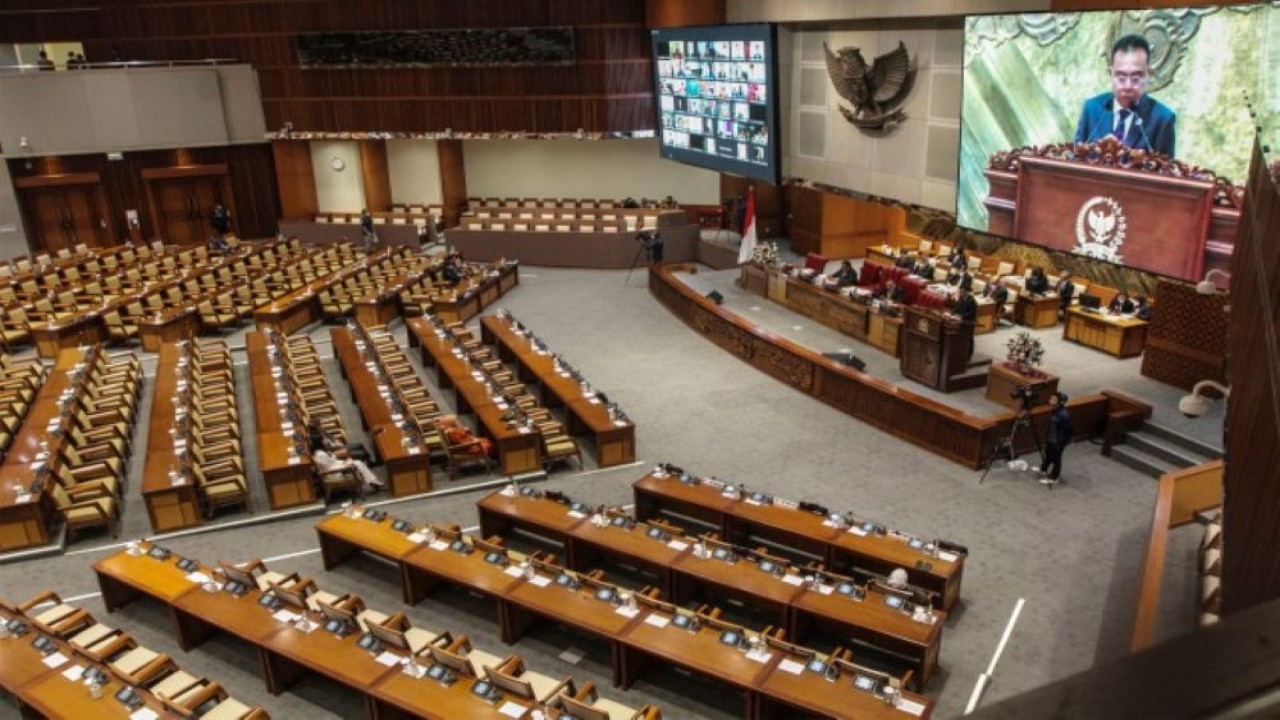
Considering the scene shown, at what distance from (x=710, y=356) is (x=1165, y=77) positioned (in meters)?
7.49

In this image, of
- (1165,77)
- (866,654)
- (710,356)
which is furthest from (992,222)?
(866,654)

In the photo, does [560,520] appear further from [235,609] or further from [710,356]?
[710,356]

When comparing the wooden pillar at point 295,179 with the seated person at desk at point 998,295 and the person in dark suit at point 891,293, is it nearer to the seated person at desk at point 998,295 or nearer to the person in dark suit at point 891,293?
the person in dark suit at point 891,293

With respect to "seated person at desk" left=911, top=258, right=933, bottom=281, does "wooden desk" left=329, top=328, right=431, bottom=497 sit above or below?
below

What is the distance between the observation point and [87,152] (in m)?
22.0

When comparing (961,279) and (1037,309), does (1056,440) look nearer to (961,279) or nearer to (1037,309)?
(1037,309)

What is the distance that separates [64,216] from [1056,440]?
23.5 meters

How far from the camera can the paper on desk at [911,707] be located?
18.4 feet

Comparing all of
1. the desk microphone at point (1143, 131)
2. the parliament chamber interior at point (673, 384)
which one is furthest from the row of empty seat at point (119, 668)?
the desk microphone at point (1143, 131)

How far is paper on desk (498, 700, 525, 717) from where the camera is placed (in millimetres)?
5734

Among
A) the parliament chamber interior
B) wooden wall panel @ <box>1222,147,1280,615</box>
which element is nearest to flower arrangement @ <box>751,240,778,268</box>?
the parliament chamber interior

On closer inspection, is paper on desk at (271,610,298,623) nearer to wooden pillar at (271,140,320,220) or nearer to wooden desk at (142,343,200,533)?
wooden desk at (142,343,200,533)

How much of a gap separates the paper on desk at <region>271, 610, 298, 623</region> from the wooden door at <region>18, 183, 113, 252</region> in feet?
66.1

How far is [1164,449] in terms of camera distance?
1005cm
